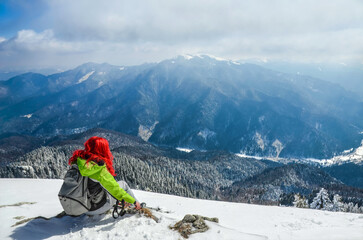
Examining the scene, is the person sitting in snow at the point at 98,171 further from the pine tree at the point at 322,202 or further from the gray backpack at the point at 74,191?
the pine tree at the point at 322,202

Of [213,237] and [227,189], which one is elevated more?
[213,237]

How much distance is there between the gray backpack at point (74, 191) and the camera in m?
9.29

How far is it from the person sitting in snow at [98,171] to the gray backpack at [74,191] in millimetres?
266

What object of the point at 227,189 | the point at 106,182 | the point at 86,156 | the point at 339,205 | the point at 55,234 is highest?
the point at 86,156

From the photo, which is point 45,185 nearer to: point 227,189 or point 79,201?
point 79,201

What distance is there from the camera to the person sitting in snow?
908 cm

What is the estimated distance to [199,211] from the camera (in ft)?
54.0

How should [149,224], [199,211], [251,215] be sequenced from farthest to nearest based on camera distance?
[199,211] → [251,215] → [149,224]

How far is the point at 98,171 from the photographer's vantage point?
30.0 ft

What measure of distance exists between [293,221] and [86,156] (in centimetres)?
1167

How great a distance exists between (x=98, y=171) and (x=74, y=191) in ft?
4.49

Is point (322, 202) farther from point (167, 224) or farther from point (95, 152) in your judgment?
point (95, 152)

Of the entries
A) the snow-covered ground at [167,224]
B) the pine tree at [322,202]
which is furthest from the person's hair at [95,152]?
the pine tree at [322,202]

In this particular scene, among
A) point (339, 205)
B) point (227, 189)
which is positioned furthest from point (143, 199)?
point (227, 189)
